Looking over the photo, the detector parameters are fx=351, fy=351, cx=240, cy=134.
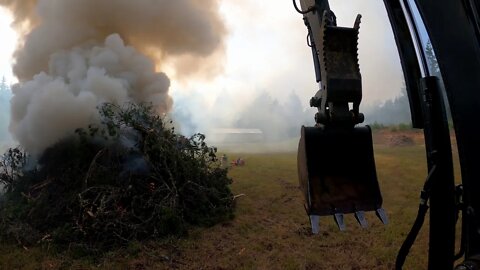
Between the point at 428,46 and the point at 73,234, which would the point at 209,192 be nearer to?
the point at 73,234

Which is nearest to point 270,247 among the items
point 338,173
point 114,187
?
point 114,187

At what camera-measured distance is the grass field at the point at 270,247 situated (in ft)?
19.3

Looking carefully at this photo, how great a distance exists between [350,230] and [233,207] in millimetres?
2954

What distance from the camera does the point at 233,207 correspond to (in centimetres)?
888

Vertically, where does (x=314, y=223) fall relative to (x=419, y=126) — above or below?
below

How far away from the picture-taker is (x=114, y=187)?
24.8 ft

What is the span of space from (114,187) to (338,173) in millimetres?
6603

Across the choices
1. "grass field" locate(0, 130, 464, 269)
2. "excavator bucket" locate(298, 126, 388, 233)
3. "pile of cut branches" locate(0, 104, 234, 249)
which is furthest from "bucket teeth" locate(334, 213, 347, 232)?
"pile of cut branches" locate(0, 104, 234, 249)

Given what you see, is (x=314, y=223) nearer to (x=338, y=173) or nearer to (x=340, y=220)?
(x=340, y=220)

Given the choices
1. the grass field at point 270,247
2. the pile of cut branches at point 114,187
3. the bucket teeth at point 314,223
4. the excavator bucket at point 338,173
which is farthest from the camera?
the pile of cut branches at point 114,187

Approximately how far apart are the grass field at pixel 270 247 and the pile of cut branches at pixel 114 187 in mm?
436

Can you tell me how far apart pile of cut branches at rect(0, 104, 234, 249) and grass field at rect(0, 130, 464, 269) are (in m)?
0.44

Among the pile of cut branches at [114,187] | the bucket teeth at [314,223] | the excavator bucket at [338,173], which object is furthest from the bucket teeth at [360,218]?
the pile of cut branches at [114,187]

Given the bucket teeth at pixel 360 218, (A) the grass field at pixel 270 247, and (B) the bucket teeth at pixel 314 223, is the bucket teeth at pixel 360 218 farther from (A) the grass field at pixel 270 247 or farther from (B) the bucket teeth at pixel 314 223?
(A) the grass field at pixel 270 247
